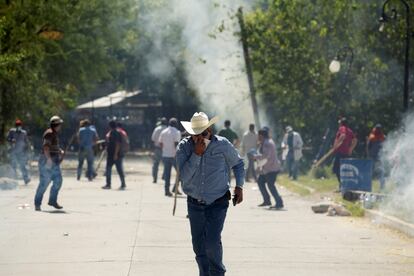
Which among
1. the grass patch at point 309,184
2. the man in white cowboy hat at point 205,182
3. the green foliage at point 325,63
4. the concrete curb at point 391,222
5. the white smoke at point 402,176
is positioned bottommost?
the grass patch at point 309,184

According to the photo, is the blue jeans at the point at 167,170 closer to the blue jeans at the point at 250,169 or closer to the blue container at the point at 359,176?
the blue container at the point at 359,176

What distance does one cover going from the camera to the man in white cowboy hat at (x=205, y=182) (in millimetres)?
8594

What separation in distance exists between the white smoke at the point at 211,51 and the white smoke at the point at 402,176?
12696 mm

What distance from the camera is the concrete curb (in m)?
13.5

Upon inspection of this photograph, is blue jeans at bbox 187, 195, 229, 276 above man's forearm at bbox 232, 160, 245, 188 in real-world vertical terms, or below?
below

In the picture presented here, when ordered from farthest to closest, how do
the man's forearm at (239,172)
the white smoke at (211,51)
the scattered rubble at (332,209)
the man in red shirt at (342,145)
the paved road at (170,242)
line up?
1. the white smoke at (211,51)
2. the man in red shirt at (342,145)
3. the scattered rubble at (332,209)
4. the paved road at (170,242)
5. the man's forearm at (239,172)

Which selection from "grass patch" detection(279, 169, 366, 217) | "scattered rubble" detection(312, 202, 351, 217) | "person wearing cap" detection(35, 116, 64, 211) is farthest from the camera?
"grass patch" detection(279, 169, 366, 217)

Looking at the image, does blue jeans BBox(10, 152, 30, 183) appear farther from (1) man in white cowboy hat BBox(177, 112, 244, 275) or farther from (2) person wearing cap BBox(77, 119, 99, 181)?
(1) man in white cowboy hat BBox(177, 112, 244, 275)

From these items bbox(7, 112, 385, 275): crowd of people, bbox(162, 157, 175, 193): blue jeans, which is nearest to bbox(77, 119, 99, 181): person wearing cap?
bbox(7, 112, 385, 275): crowd of people

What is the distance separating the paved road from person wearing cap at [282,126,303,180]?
8.16 m

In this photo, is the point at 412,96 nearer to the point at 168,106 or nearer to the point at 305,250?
the point at 168,106

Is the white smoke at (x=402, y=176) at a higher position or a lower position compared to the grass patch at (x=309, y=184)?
higher

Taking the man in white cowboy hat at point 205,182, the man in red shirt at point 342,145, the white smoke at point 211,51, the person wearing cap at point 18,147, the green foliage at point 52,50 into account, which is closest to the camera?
the man in white cowboy hat at point 205,182

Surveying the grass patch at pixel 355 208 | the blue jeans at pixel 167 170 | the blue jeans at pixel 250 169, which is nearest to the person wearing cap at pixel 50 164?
the blue jeans at pixel 167 170
